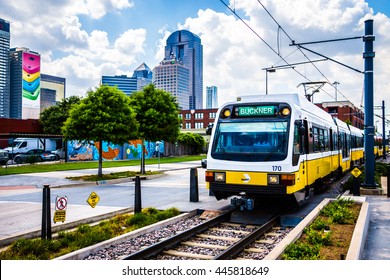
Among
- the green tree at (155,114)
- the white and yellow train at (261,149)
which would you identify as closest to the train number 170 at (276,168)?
the white and yellow train at (261,149)

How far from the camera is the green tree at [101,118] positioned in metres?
20.0

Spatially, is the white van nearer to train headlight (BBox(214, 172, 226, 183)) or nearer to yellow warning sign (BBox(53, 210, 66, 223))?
train headlight (BBox(214, 172, 226, 183))

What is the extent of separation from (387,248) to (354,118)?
94.4 metres

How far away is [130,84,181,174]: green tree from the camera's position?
23703mm

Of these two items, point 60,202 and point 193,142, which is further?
point 193,142

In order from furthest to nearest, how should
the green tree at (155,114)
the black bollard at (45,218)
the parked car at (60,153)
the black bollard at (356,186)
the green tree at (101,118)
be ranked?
1. the parked car at (60,153)
2. the green tree at (155,114)
3. the green tree at (101,118)
4. the black bollard at (356,186)
5. the black bollard at (45,218)

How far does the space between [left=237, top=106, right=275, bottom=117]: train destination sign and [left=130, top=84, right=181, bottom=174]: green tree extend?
44.3 ft

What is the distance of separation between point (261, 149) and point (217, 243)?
2.93 meters

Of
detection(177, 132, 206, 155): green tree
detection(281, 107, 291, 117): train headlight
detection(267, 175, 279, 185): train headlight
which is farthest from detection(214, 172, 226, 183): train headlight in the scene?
detection(177, 132, 206, 155): green tree

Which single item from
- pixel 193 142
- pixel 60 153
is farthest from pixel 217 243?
pixel 193 142

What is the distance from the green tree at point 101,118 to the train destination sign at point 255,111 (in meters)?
11.0

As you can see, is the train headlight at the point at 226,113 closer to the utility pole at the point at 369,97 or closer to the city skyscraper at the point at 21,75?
the utility pole at the point at 369,97

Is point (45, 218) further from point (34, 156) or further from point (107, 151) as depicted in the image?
A: point (107, 151)

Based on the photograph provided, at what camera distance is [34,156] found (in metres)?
34.3
